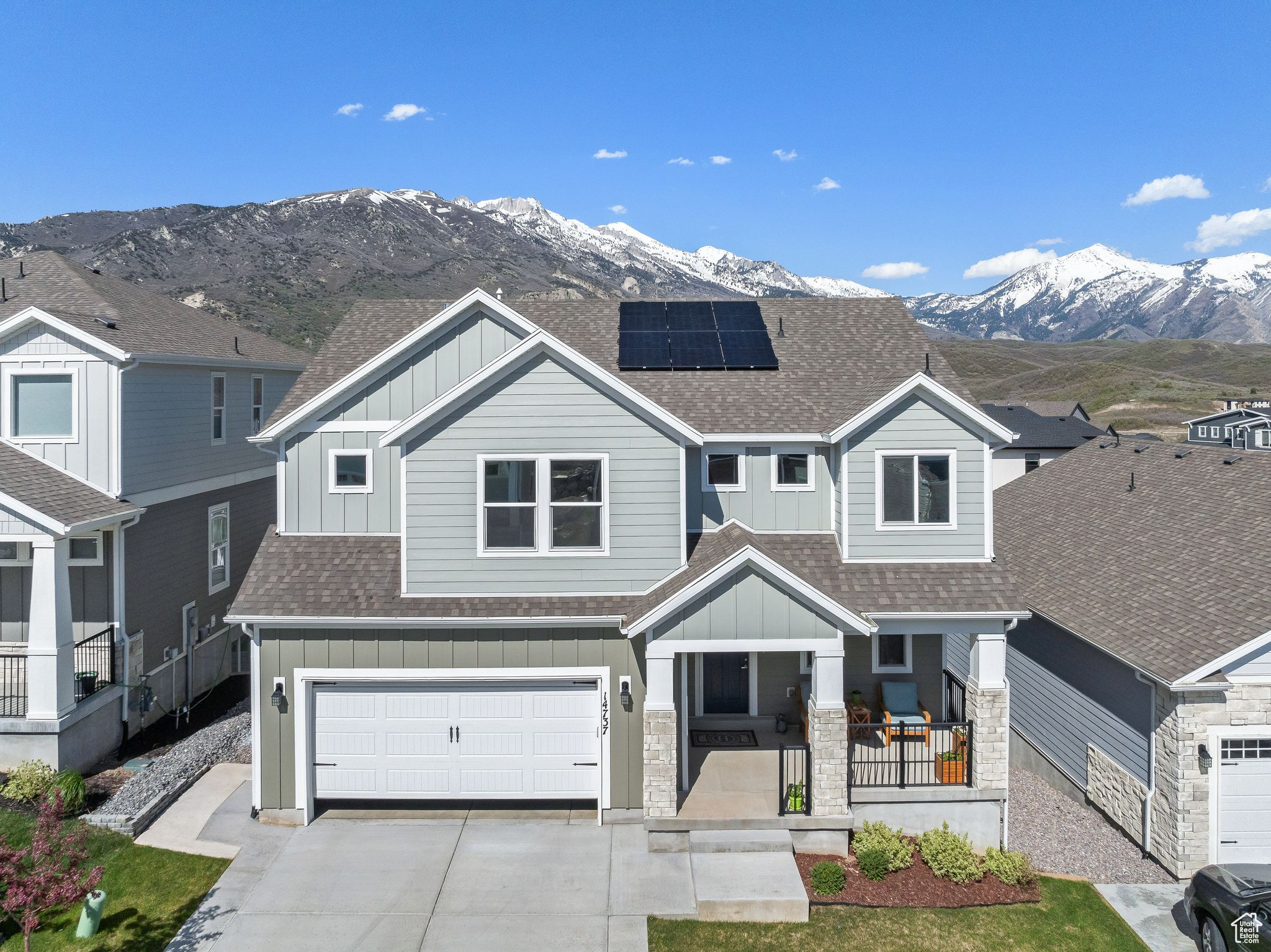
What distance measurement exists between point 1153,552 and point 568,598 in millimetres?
10622

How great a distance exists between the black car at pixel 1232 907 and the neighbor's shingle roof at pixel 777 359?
281 inches

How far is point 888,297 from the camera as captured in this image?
16609 mm

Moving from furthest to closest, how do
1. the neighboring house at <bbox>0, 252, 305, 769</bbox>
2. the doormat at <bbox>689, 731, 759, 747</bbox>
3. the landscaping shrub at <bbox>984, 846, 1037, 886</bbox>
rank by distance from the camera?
the doormat at <bbox>689, 731, 759, 747</bbox>, the neighboring house at <bbox>0, 252, 305, 769</bbox>, the landscaping shrub at <bbox>984, 846, 1037, 886</bbox>

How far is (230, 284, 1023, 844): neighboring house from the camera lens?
429 inches

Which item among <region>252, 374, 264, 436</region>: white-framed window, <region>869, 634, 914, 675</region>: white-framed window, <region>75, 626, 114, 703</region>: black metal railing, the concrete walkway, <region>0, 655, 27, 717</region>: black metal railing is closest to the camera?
the concrete walkway

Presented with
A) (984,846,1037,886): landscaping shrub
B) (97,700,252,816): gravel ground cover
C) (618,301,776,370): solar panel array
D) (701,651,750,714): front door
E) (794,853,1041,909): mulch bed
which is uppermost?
(618,301,776,370): solar panel array

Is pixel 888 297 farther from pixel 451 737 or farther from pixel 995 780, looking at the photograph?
pixel 451 737

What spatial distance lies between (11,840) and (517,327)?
1054 cm

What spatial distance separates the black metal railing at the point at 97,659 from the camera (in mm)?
13383

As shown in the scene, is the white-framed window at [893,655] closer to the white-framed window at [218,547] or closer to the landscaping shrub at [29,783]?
the landscaping shrub at [29,783]

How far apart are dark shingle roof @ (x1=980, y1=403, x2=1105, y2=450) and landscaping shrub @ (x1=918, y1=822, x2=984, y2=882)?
3094 centimetres

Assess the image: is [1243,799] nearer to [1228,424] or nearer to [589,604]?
[589,604]

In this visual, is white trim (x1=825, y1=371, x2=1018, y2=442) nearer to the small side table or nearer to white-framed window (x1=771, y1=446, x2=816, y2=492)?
white-framed window (x1=771, y1=446, x2=816, y2=492)

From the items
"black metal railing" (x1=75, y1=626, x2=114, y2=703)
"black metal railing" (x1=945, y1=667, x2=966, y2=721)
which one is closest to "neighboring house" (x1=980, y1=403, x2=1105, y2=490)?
"black metal railing" (x1=945, y1=667, x2=966, y2=721)
